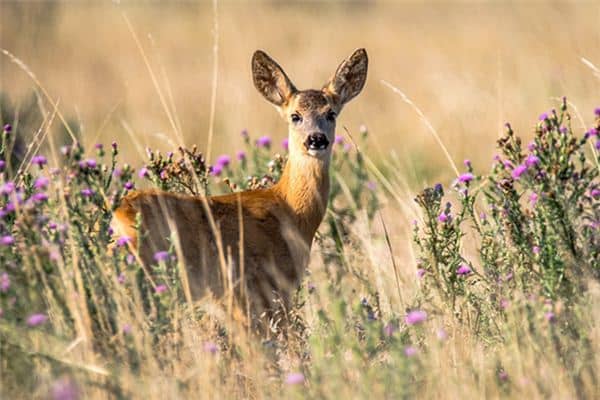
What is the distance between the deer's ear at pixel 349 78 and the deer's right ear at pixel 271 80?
29cm

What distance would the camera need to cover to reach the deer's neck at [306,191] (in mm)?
6668

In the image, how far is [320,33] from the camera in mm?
21312

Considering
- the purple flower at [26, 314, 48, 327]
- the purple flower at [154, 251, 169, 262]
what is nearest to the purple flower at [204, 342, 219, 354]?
the purple flower at [154, 251, 169, 262]

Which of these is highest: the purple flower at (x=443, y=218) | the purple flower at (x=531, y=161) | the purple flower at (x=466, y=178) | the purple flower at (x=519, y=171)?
the purple flower at (x=466, y=178)

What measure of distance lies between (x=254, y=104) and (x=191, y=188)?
29.8 feet

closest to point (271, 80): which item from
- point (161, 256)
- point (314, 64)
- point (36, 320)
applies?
point (161, 256)

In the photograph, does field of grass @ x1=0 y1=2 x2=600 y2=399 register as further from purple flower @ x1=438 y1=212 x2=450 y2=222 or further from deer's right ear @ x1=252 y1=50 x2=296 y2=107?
deer's right ear @ x1=252 y1=50 x2=296 y2=107

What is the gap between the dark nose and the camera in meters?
6.62

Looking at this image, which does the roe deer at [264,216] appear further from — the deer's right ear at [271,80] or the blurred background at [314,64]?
the blurred background at [314,64]

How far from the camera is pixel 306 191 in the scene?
6.71 m

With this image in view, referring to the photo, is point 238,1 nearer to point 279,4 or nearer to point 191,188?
point 279,4

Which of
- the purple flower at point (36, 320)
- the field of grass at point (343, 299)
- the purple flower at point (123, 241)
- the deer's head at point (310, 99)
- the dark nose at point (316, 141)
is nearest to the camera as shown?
the purple flower at point (36, 320)

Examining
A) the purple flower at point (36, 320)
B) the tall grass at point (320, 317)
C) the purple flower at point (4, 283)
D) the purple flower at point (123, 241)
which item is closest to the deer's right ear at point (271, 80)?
the tall grass at point (320, 317)

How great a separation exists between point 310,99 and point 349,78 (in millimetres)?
482
